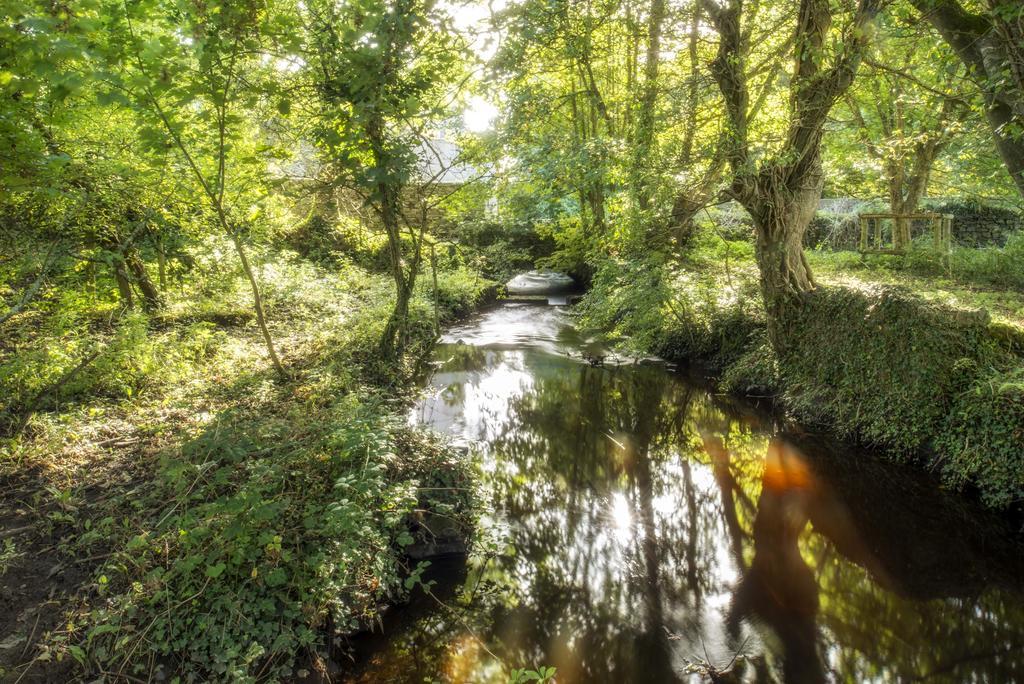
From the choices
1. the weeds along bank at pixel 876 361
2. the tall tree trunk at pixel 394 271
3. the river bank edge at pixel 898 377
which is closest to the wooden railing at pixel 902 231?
the weeds along bank at pixel 876 361

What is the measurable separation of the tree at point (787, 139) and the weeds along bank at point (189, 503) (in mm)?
6064

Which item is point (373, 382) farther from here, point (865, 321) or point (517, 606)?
point (865, 321)

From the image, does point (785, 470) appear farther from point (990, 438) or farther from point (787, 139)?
point (787, 139)

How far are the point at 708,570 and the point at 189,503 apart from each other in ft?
14.2

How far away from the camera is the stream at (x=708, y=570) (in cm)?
405

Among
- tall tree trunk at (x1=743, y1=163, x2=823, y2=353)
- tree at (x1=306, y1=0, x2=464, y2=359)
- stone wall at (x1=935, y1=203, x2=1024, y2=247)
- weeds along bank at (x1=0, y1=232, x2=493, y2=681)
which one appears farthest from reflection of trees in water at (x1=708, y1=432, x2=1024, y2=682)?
stone wall at (x1=935, y1=203, x2=1024, y2=247)

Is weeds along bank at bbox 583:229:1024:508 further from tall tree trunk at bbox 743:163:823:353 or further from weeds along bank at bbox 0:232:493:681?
weeds along bank at bbox 0:232:493:681

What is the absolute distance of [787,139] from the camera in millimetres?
8336

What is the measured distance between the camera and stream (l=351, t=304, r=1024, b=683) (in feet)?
13.3

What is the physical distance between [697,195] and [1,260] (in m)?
9.05

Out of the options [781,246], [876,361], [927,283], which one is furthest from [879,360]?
[927,283]

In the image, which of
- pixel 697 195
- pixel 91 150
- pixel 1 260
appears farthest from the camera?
pixel 697 195

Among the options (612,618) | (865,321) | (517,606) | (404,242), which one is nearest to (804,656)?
(612,618)

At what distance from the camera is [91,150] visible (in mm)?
6812
